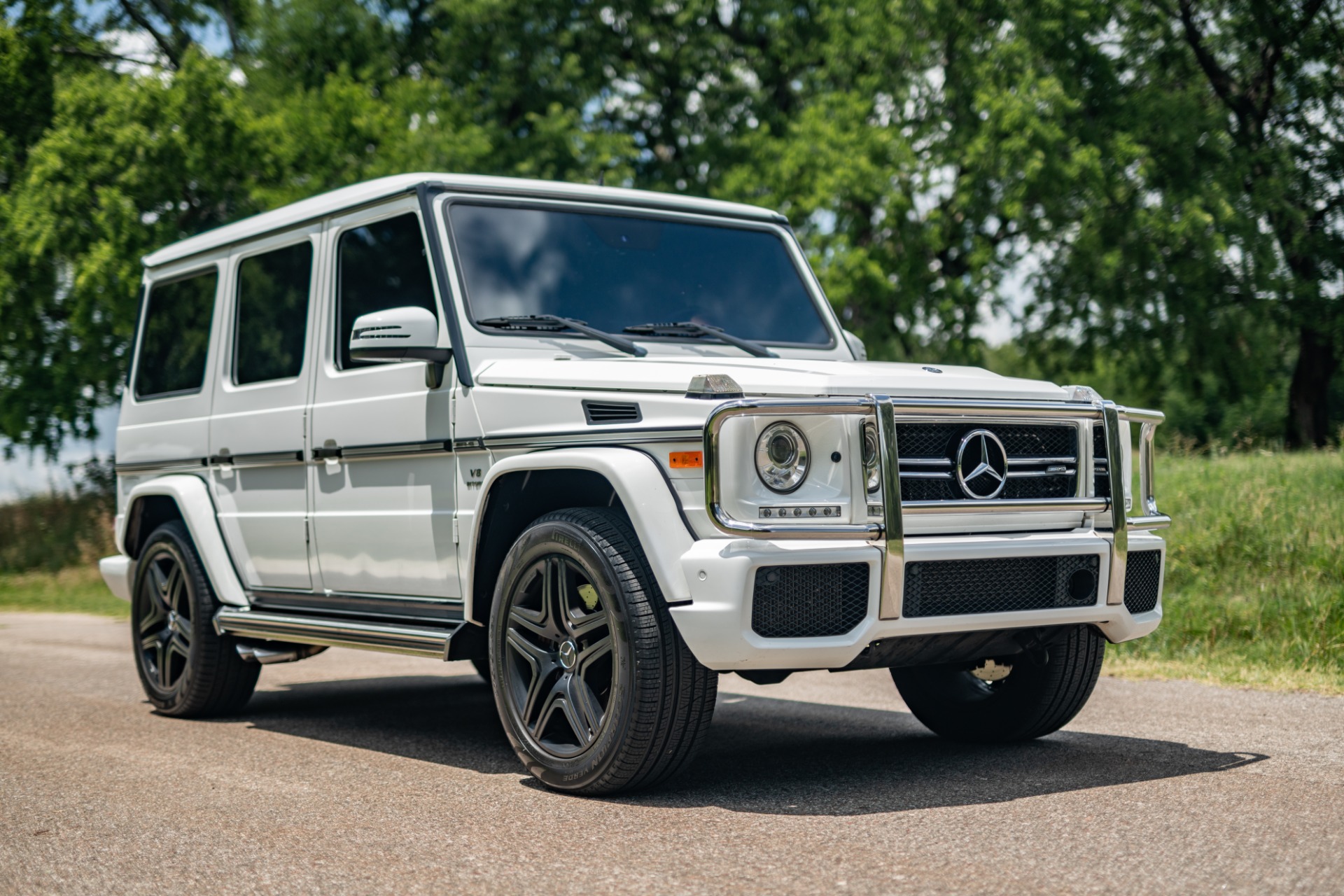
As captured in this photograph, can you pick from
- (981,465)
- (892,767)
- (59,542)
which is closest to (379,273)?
(981,465)

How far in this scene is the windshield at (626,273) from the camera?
606 centimetres

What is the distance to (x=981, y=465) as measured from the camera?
16.3ft

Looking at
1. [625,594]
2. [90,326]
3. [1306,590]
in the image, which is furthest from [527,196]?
[90,326]

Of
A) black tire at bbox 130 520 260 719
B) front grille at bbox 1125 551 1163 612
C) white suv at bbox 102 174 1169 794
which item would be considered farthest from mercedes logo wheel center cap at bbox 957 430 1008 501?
black tire at bbox 130 520 260 719

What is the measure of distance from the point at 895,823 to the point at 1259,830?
1.06 metres

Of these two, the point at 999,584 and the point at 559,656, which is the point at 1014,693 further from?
the point at 559,656

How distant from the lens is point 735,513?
457 centimetres

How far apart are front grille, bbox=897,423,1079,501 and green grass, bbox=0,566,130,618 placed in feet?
40.7

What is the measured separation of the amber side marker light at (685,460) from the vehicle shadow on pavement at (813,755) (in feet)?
3.78

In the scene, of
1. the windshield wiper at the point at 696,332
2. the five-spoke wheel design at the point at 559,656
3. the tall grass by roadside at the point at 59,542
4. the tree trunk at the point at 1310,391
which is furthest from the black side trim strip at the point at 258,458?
the tree trunk at the point at 1310,391

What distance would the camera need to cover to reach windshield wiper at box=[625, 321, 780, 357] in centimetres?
612

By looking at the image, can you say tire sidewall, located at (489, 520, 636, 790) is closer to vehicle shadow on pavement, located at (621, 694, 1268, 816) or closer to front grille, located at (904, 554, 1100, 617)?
vehicle shadow on pavement, located at (621, 694, 1268, 816)

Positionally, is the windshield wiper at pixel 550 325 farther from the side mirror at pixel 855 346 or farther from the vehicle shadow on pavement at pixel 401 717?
the vehicle shadow on pavement at pixel 401 717

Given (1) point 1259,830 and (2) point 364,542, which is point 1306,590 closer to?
(1) point 1259,830
